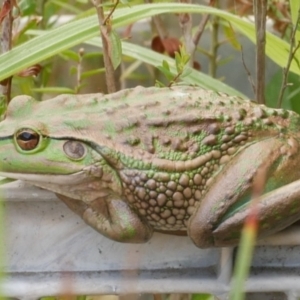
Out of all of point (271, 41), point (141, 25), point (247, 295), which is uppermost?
point (141, 25)

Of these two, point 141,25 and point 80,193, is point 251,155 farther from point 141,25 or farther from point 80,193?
point 141,25

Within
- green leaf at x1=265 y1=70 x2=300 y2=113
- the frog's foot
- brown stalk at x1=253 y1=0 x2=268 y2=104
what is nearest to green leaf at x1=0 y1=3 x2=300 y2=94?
brown stalk at x1=253 y1=0 x2=268 y2=104

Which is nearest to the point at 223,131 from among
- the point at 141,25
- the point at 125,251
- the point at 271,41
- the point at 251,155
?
Result: the point at 251,155

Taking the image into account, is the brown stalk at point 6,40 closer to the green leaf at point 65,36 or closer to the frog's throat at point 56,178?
the green leaf at point 65,36

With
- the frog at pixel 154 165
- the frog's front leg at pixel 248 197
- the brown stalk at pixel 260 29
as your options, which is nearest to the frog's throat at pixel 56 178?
the frog at pixel 154 165

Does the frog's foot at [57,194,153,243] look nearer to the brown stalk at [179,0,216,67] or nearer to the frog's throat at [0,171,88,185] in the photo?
the frog's throat at [0,171,88,185]
